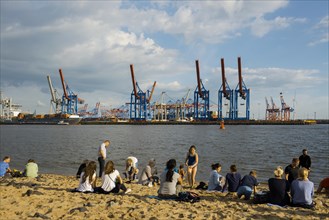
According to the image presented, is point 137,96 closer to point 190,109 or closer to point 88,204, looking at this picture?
point 190,109

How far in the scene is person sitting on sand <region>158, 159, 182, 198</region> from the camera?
758 centimetres

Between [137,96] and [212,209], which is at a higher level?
[137,96]

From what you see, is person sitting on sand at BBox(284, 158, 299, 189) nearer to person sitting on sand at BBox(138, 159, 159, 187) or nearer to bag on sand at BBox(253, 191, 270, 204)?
bag on sand at BBox(253, 191, 270, 204)

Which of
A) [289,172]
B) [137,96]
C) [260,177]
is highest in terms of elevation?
[137,96]

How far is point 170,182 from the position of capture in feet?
25.3

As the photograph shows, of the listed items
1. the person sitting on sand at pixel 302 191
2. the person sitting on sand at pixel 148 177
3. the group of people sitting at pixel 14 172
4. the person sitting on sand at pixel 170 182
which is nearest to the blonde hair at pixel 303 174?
the person sitting on sand at pixel 302 191

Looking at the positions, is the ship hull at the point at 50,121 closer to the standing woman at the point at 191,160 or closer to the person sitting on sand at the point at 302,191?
the standing woman at the point at 191,160

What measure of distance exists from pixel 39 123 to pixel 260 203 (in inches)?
5053

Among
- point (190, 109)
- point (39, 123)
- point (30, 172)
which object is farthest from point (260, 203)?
point (190, 109)

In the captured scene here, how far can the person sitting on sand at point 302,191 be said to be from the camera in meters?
7.12

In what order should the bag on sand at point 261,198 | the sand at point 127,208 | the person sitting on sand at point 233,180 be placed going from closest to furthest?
the sand at point 127,208, the bag on sand at point 261,198, the person sitting on sand at point 233,180

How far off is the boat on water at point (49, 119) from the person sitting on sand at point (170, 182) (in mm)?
116091

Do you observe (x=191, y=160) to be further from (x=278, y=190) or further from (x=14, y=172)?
(x=14, y=172)

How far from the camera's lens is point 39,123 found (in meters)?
126
